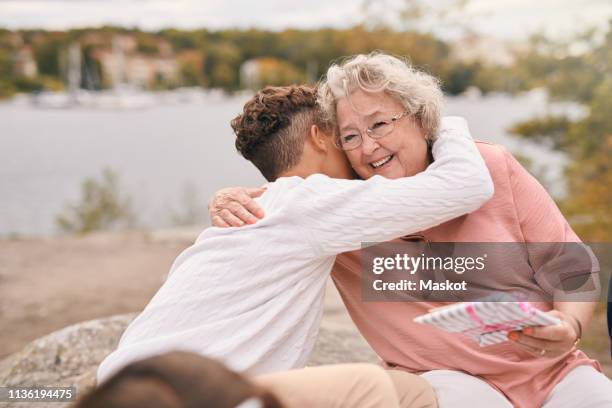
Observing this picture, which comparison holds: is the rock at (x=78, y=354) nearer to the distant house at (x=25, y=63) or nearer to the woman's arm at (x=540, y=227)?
the woman's arm at (x=540, y=227)

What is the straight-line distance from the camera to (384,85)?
2572 millimetres

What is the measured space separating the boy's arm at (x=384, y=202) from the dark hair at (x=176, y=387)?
942 millimetres

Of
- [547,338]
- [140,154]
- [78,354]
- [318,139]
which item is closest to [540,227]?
[547,338]

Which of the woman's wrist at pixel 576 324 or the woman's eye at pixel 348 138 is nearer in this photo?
the woman's wrist at pixel 576 324

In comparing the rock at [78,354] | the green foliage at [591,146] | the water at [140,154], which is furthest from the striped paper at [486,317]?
the green foliage at [591,146]

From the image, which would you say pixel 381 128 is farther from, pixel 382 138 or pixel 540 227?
pixel 540 227

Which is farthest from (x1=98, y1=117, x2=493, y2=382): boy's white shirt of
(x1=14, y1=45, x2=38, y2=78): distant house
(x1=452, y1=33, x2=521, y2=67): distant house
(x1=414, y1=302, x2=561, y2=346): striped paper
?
(x1=14, y1=45, x2=38, y2=78): distant house

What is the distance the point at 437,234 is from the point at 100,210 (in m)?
10.1

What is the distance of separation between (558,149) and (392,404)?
11329mm

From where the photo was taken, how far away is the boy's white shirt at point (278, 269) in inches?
84.9

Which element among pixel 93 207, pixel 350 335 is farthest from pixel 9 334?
pixel 93 207

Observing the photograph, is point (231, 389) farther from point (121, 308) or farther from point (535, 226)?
point (121, 308)

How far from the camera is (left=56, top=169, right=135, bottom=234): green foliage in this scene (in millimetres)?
11867

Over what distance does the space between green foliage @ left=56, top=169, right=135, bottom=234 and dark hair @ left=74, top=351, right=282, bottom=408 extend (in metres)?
10.9
